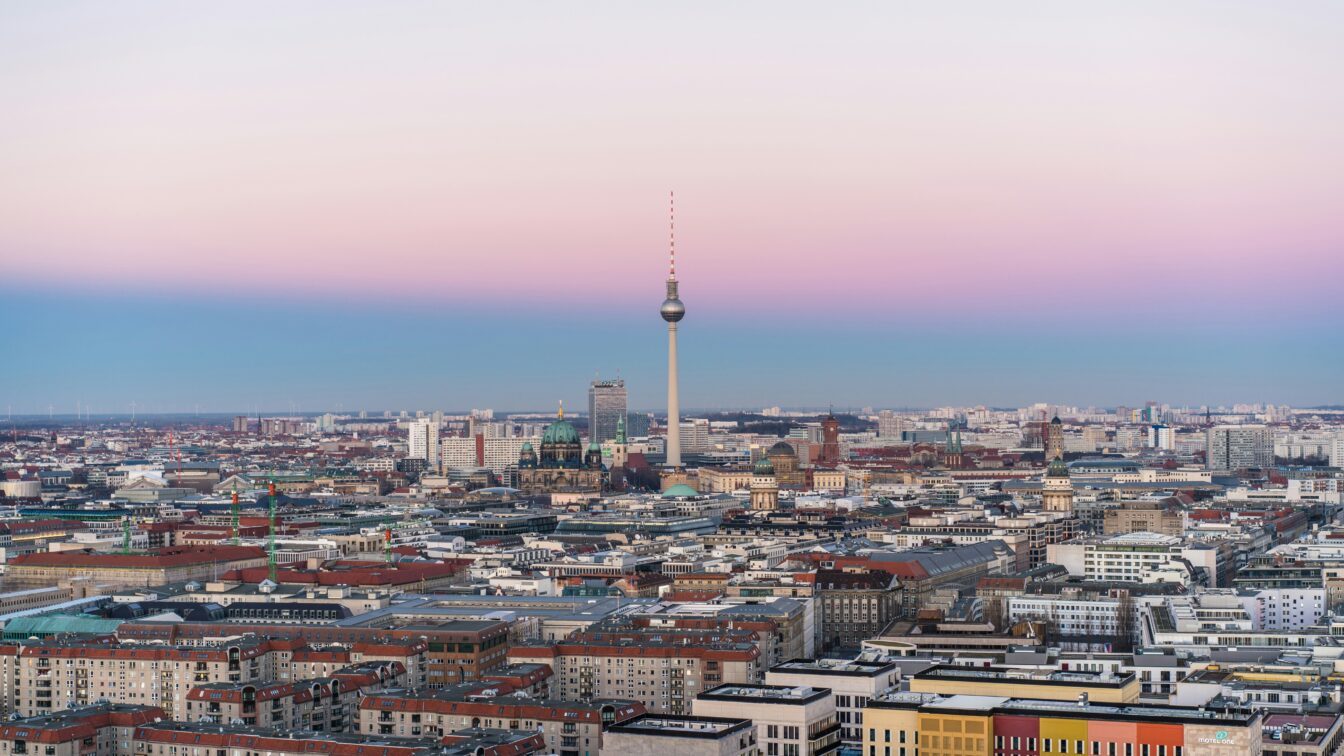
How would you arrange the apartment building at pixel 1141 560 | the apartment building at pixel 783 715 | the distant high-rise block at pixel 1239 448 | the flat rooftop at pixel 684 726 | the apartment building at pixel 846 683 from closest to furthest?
the flat rooftop at pixel 684 726
the apartment building at pixel 783 715
the apartment building at pixel 846 683
the apartment building at pixel 1141 560
the distant high-rise block at pixel 1239 448

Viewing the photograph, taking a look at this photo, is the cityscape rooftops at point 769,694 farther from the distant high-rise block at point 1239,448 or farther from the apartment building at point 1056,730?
the distant high-rise block at point 1239,448

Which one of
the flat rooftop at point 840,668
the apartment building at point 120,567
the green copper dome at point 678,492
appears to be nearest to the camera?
the flat rooftop at point 840,668

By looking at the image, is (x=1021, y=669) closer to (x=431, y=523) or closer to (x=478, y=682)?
(x=478, y=682)

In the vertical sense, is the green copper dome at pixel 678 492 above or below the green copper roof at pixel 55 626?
above

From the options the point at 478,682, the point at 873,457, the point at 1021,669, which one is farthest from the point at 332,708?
the point at 873,457

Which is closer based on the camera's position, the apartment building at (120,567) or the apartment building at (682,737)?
the apartment building at (682,737)

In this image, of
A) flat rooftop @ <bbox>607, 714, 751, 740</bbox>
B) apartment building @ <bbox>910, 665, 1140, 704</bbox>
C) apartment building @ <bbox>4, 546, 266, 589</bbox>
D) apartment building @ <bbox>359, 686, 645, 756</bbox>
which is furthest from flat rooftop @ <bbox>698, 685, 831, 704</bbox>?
apartment building @ <bbox>4, 546, 266, 589</bbox>

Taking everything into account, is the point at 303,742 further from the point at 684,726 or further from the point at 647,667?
the point at 647,667

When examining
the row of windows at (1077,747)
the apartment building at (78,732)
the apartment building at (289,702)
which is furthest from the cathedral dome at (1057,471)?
the row of windows at (1077,747)
